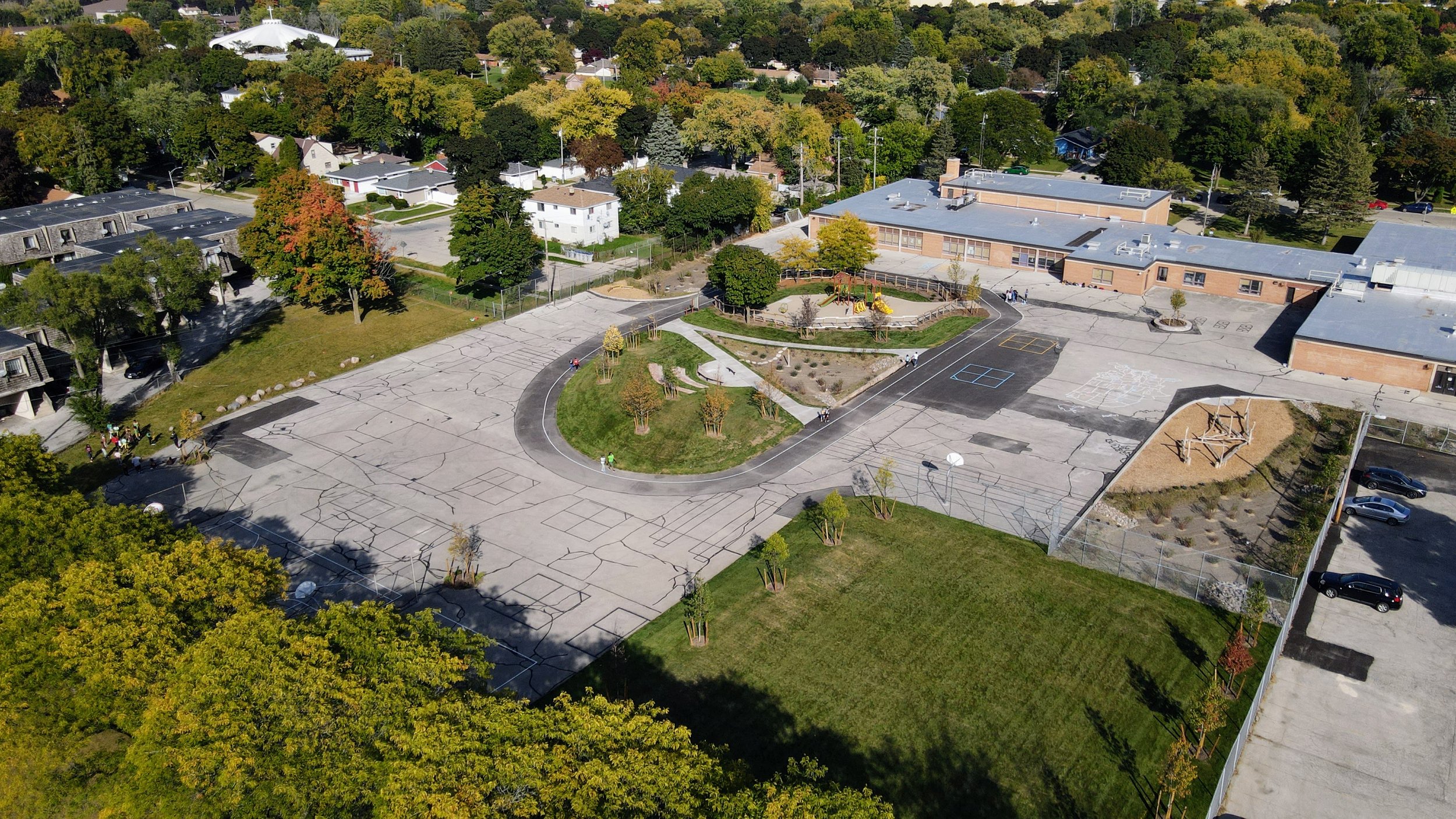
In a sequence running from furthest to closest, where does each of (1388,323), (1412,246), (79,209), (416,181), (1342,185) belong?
(416,181), (1342,185), (79,209), (1412,246), (1388,323)

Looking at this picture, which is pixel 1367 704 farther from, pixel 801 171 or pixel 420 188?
pixel 420 188

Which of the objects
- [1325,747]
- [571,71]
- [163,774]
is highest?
[571,71]

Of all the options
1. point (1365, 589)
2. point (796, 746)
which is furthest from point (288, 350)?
point (1365, 589)

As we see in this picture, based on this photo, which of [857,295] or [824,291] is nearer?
[857,295]

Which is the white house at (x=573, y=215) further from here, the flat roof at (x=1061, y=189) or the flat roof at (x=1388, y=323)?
the flat roof at (x=1388, y=323)

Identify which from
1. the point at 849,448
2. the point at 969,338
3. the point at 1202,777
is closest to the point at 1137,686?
the point at 1202,777

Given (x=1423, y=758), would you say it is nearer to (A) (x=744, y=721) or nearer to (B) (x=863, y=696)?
(B) (x=863, y=696)

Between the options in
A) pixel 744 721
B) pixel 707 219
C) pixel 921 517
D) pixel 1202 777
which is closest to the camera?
pixel 1202 777
